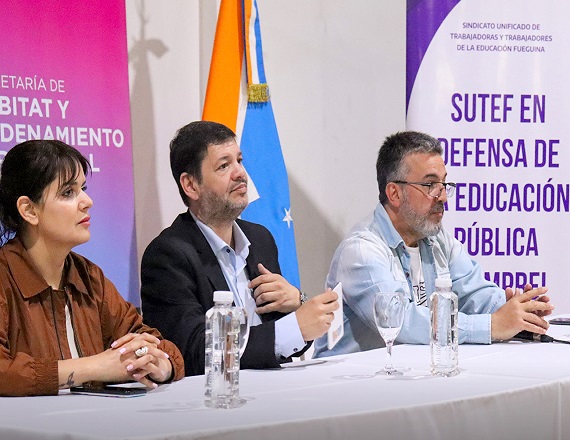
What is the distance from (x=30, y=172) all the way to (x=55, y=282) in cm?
29

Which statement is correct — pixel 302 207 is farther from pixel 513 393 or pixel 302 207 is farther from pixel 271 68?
pixel 513 393

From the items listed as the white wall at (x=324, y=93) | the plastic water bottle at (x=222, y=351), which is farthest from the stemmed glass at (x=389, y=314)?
the white wall at (x=324, y=93)

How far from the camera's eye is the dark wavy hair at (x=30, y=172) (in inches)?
96.1

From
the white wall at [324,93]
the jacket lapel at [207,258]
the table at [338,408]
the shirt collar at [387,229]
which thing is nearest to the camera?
the table at [338,408]

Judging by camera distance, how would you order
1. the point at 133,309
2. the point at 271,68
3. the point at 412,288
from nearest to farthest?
the point at 133,309
the point at 412,288
the point at 271,68

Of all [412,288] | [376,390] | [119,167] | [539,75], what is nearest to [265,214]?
[119,167]

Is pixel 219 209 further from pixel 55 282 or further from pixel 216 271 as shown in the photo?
pixel 55 282

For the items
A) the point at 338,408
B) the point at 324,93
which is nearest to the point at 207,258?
the point at 338,408

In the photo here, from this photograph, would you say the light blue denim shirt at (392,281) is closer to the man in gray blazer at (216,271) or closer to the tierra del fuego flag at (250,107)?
the man in gray blazer at (216,271)

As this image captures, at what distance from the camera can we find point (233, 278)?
3.09m

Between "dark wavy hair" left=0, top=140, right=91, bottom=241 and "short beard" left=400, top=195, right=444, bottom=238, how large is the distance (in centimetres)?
137

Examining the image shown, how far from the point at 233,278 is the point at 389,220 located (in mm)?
673

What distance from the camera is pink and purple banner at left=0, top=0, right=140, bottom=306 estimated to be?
3.53 meters

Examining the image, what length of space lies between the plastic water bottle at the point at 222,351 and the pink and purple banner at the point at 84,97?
177 cm
